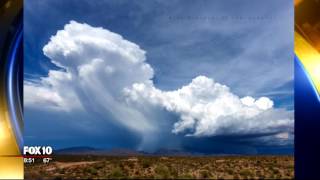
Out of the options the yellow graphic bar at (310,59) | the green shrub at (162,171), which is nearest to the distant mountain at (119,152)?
the green shrub at (162,171)

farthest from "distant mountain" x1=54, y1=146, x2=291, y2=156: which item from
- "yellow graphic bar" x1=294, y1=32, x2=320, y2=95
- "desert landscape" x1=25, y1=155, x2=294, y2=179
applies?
"yellow graphic bar" x1=294, y1=32, x2=320, y2=95

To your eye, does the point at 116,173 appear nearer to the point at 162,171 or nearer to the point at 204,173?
the point at 162,171

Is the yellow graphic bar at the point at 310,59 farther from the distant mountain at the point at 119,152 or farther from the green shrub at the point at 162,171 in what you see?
the green shrub at the point at 162,171

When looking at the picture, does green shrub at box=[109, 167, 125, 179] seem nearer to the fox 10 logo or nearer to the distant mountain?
the distant mountain

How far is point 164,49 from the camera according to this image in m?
3.83

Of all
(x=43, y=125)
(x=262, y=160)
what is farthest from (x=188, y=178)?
(x=43, y=125)

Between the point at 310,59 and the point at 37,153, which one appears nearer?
the point at 310,59


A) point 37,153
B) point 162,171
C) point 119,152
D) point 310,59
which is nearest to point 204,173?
point 162,171

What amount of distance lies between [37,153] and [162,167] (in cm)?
122

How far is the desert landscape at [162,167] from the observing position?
3.81 meters

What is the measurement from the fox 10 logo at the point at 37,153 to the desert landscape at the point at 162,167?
0.05 metres

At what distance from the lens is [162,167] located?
3.88 meters

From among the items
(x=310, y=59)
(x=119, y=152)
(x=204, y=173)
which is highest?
(x=310, y=59)

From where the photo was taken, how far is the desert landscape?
3.81 meters
